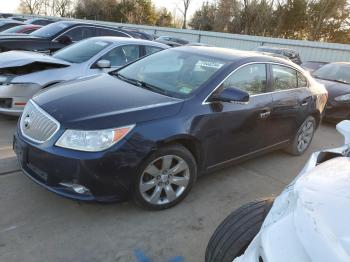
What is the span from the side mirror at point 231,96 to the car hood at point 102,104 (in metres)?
0.45

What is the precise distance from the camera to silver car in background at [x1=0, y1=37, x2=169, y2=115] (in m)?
5.10

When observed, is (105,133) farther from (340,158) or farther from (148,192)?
(340,158)

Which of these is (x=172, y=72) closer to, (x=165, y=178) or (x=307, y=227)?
(x=165, y=178)

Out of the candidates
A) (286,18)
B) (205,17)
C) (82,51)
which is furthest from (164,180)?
(205,17)

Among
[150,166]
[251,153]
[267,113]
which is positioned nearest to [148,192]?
[150,166]

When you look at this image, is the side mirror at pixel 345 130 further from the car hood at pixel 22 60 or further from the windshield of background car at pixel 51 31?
the windshield of background car at pixel 51 31

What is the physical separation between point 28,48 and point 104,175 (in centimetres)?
587

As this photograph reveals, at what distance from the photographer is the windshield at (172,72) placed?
3590 mm

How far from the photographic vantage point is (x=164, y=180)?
10.7 feet

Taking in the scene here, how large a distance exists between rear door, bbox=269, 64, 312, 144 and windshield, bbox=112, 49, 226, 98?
0.95 m

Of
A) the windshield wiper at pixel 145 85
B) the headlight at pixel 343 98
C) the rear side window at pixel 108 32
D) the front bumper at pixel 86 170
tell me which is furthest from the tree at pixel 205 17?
the front bumper at pixel 86 170

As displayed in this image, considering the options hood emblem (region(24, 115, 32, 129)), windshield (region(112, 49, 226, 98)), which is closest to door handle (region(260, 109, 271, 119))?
windshield (region(112, 49, 226, 98))

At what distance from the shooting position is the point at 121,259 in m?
2.63

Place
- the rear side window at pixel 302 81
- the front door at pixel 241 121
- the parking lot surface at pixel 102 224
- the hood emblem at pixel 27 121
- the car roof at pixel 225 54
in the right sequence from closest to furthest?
the parking lot surface at pixel 102 224, the hood emblem at pixel 27 121, the front door at pixel 241 121, the car roof at pixel 225 54, the rear side window at pixel 302 81
